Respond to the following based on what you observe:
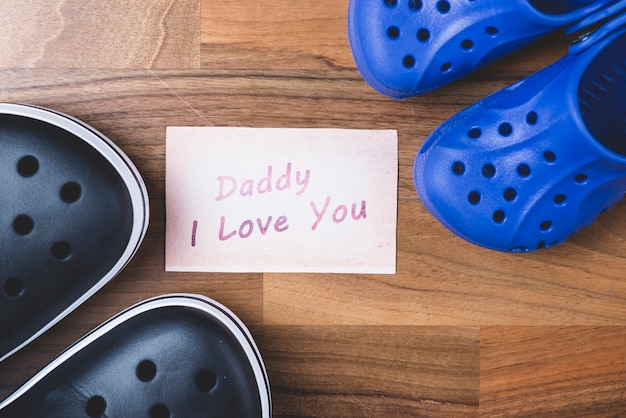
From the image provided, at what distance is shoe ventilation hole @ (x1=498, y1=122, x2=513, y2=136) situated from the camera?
522 mm

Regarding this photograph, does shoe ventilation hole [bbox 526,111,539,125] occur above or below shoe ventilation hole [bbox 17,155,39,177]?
above

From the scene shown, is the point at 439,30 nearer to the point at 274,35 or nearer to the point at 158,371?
the point at 274,35

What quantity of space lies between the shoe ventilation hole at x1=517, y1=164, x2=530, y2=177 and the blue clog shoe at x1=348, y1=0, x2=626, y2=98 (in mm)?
105

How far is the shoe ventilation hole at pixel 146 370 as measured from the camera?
55 cm

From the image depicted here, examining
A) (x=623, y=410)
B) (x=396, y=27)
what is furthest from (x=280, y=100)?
(x=623, y=410)

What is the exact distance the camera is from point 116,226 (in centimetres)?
54

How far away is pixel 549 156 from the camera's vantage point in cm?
51

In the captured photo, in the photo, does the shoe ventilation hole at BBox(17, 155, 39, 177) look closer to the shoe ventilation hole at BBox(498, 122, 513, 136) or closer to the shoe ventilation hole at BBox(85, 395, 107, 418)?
the shoe ventilation hole at BBox(85, 395, 107, 418)

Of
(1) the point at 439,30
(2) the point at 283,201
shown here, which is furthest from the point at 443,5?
(2) the point at 283,201

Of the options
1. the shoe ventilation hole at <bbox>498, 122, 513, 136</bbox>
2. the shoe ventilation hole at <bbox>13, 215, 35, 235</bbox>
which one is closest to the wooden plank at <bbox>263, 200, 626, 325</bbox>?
the shoe ventilation hole at <bbox>498, 122, 513, 136</bbox>

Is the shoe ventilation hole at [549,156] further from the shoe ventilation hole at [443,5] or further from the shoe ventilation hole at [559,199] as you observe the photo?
the shoe ventilation hole at [443,5]

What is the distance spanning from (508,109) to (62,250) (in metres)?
0.43

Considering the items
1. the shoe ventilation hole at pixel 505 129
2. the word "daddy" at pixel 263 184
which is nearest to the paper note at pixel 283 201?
the word "daddy" at pixel 263 184

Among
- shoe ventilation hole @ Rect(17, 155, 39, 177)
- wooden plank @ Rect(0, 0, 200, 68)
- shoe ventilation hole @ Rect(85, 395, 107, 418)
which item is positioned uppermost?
wooden plank @ Rect(0, 0, 200, 68)
